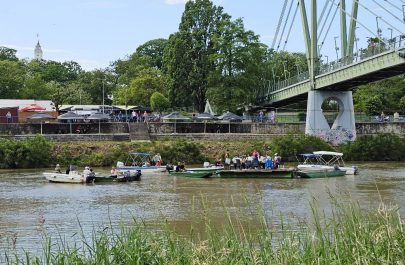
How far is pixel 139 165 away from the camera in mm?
51656

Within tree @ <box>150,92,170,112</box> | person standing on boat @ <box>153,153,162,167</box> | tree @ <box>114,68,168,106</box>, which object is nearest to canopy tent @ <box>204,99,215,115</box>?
tree @ <box>150,92,170,112</box>

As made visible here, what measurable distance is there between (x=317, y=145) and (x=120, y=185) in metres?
25.2

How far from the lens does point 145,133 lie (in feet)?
208

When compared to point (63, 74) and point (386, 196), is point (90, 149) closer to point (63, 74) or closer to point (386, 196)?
point (386, 196)

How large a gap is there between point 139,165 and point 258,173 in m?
11.6

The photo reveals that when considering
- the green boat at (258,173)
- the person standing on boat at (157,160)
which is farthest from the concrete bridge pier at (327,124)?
the green boat at (258,173)

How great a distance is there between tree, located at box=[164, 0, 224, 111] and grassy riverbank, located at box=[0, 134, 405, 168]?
69.7ft

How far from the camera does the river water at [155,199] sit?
23766 millimetres

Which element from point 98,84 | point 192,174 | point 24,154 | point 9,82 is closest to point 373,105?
point 24,154

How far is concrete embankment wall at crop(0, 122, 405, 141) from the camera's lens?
61.5 meters

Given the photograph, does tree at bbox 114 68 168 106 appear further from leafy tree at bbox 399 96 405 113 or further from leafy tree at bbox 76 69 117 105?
leafy tree at bbox 399 96 405 113

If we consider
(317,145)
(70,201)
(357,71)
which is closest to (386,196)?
(70,201)

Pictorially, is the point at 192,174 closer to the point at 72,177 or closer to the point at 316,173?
the point at 72,177

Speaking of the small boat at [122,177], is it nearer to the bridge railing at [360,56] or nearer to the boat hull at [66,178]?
the boat hull at [66,178]
